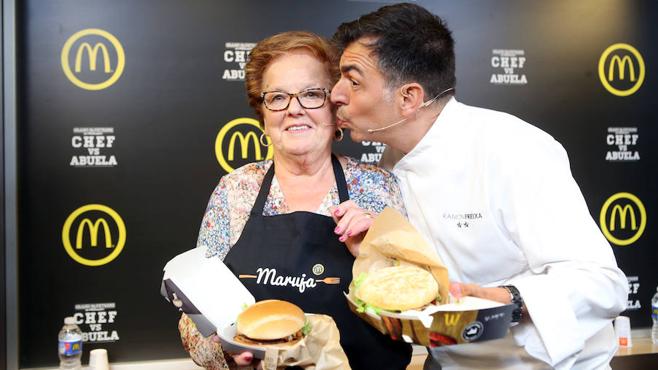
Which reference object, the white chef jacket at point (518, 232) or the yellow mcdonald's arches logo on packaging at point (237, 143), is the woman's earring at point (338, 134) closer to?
the white chef jacket at point (518, 232)

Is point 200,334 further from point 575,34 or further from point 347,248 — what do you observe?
point 575,34

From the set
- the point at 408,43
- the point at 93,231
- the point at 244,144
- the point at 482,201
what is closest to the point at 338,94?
the point at 408,43

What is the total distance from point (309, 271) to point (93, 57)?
170 cm

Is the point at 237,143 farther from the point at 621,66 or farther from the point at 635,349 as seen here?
the point at 635,349

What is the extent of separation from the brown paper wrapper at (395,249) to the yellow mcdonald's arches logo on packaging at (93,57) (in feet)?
5.73

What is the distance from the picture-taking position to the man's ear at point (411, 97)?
1.77 meters

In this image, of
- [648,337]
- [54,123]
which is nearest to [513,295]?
[54,123]

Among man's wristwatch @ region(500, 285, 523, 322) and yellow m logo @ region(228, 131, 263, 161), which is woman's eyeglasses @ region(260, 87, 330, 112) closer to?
man's wristwatch @ region(500, 285, 523, 322)

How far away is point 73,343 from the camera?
112 inches

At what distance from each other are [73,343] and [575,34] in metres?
2.56

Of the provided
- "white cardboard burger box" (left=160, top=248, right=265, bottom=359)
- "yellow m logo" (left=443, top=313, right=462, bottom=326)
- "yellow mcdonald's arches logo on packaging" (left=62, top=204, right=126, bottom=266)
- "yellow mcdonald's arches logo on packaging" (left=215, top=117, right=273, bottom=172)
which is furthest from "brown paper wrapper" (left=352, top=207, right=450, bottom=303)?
"yellow mcdonald's arches logo on packaging" (left=62, top=204, right=126, bottom=266)

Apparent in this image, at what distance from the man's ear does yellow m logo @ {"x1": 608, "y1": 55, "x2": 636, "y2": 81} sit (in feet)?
6.50

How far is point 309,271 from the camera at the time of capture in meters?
1.71

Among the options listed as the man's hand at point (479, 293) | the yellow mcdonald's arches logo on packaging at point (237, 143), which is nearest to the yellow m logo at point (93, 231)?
the yellow mcdonald's arches logo on packaging at point (237, 143)
